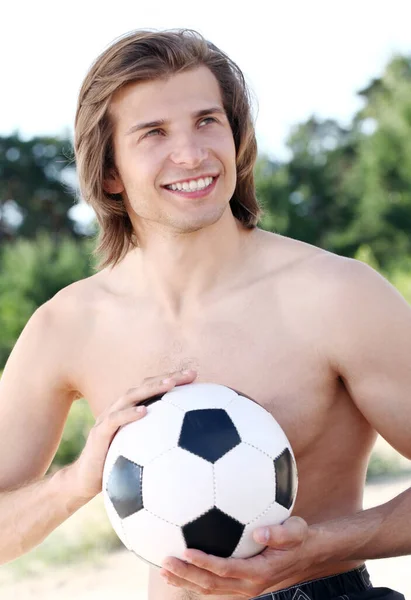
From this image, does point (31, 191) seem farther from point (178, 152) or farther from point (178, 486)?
point (178, 486)

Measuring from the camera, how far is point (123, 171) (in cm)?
312

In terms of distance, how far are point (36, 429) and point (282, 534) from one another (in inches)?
44.6

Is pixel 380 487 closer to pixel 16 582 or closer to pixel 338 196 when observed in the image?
pixel 16 582

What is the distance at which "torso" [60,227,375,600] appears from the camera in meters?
2.75

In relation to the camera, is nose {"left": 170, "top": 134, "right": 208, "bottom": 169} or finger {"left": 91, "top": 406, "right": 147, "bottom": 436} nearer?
finger {"left": 91, "top": 406, "right": 147, "bottom": 436}

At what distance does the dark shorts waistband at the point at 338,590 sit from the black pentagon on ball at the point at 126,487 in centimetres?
59

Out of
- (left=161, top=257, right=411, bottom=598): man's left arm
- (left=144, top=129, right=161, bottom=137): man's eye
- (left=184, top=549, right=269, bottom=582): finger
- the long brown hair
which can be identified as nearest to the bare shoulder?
(left=161, top=257, right=411, bottom=598): man's left arm

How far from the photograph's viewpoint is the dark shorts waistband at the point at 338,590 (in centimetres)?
264

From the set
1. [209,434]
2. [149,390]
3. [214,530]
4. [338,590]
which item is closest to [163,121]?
[149,390]

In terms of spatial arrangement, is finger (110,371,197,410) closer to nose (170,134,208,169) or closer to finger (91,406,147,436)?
finger (91,406,147,436)

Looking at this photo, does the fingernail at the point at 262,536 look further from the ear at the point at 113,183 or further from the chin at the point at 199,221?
the ear at the point at 113,183

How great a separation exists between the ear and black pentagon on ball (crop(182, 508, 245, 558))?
1442mm

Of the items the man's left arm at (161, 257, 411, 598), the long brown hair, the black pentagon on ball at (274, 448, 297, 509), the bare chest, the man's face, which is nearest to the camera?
the black pentagon on ball at (274, 448, 297, 509)

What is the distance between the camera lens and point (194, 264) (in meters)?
3.05
